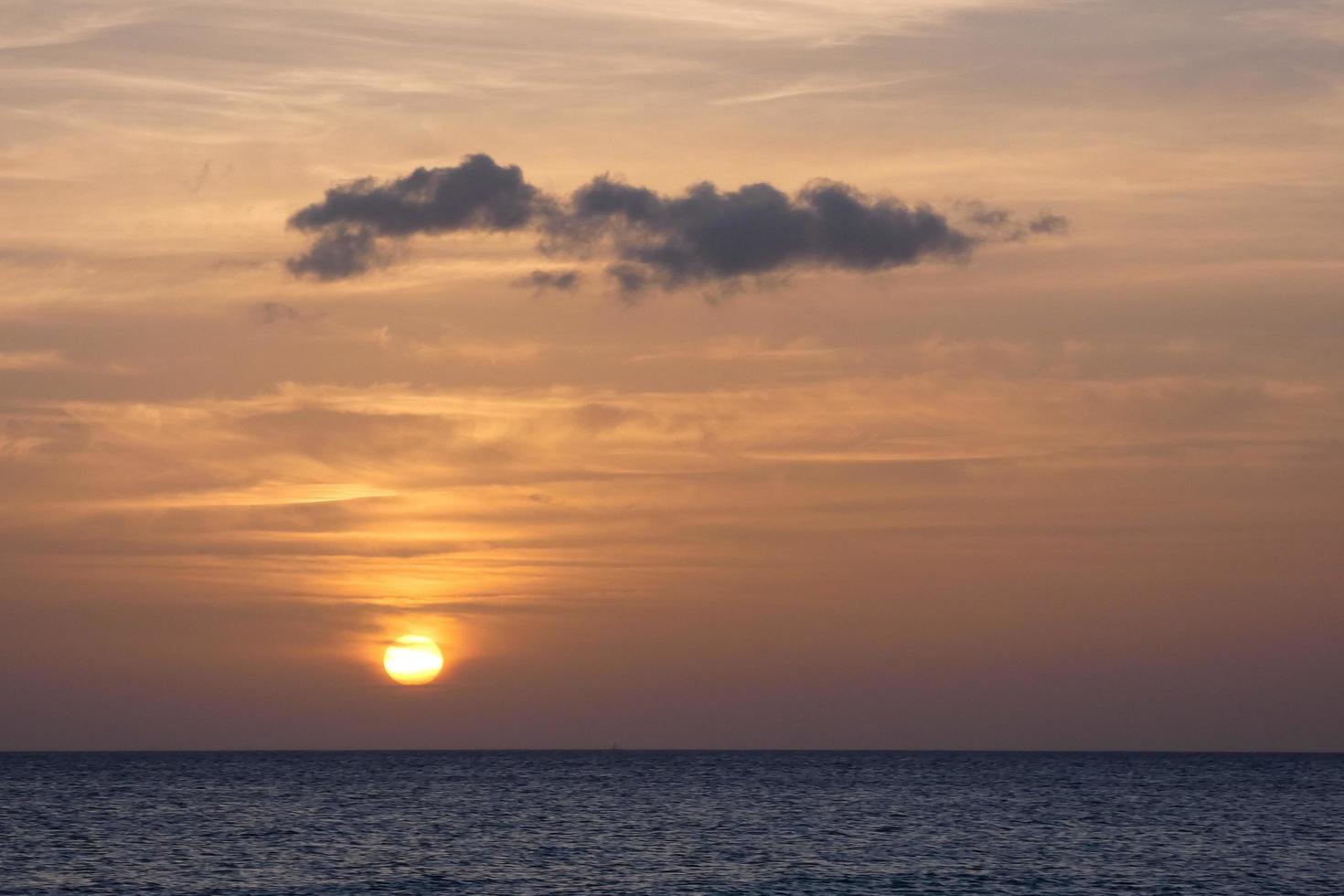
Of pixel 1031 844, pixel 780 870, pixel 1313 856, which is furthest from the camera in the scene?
pixel 1031 844

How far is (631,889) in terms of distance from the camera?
110 meters

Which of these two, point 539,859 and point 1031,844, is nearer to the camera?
point 539,859

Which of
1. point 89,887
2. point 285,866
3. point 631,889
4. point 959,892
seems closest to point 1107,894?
point 959,892

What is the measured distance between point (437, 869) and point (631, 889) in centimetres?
1950

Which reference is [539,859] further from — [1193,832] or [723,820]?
[1193,832]

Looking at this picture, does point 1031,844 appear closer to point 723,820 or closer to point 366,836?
point 723,820

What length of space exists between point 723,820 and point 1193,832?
4621 cm

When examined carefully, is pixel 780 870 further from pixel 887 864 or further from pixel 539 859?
pixel 539 859

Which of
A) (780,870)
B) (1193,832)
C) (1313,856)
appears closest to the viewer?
(780,870)

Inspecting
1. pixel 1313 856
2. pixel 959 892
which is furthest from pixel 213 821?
pixel 1313 856

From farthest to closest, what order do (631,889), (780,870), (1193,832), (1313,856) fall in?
(1193,832), (1313,856), (780,870), (631,889)

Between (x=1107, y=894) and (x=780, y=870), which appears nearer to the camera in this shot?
(x=1107, y=894)

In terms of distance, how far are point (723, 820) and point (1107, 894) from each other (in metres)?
73.5

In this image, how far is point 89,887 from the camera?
112 meters
